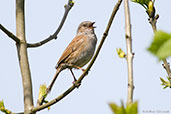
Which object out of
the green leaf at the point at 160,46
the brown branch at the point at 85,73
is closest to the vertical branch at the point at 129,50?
the brown branch at the point at 85,73

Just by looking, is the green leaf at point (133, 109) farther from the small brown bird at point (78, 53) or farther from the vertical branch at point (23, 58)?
the small brown bird at point (78, 53)

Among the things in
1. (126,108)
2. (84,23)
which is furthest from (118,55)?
(84,23)

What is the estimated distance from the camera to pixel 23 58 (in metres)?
3.67

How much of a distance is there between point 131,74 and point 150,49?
97 cm

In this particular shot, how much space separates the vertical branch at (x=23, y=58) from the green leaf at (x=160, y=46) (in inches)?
109

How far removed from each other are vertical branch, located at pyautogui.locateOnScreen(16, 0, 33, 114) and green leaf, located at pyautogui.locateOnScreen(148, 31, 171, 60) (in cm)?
278

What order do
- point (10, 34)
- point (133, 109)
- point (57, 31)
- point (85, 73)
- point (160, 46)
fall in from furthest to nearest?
point (57, 31), point (10, 34), point (85, 73), point (133, 109), point (160, 46)

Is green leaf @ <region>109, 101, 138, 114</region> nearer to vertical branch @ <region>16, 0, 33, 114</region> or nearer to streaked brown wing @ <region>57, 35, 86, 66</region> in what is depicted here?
vertical branch @ <region>16, 0, 33, 114</region>

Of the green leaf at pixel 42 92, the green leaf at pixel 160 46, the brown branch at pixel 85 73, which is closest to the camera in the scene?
the green leaf at pixel 160 46

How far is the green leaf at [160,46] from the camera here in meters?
0.81

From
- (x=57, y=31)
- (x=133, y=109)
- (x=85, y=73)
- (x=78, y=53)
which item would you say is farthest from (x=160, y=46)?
(x=78, y=53)

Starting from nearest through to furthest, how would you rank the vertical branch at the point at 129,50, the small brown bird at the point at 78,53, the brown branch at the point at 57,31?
the vertical branch at the point at 129,50 < the brown branch at the point at 57,31 < the small brown bird at the point at 78,53

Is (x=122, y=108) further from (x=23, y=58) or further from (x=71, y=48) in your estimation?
(x=71, y=48)

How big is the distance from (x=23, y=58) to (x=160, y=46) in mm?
3058
